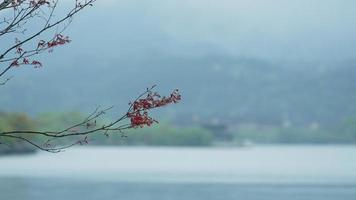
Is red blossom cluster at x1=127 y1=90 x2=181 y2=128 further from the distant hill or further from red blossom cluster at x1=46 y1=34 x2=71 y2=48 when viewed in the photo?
the distant hill

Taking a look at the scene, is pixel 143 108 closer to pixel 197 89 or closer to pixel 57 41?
pixel 57 41

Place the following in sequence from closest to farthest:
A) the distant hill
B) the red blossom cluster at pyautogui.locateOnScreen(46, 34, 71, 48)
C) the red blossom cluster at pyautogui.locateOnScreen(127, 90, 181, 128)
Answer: the red blossom cluster at pyautogui.locateOnScreen(127, 90, 181, 128) < the red blossom cluster at pyautogui.locateOnScreen(46, 34, 71, 48) < the distant hill

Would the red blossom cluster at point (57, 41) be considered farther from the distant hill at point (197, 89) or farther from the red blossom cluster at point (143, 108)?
the distant hill at point (197, 89)

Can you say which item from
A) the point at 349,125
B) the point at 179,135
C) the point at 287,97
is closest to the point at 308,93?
the point at 287,97

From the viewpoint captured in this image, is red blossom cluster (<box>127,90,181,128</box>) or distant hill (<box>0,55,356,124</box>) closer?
red blossom cluster (<box>127,90,181,128</box>)

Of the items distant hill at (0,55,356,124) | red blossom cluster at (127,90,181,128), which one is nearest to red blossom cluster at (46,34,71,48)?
red blossom cluster at (127,90,181,128)

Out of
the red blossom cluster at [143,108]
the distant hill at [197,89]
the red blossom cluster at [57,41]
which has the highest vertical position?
the distant hill at [197,89]

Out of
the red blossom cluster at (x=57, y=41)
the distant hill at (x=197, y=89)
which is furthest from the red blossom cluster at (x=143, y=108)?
the distant hill at (x=197, y=89)

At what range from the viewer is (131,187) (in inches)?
1140

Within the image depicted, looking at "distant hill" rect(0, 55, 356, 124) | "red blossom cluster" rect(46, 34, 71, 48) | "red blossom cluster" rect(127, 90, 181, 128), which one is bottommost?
"red blossom cluster" rect(127, 90, 181, 128)

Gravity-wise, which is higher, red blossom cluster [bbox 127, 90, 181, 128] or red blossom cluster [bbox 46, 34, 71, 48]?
red blossom cluster [bbox 46, 34, 71, 48]

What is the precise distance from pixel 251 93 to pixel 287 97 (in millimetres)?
6279

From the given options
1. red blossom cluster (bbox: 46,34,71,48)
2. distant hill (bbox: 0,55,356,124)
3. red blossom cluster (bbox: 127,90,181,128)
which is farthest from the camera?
distant hill (bbox: 0,55,356,124)

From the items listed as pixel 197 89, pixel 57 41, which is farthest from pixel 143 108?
pixel 197 89
